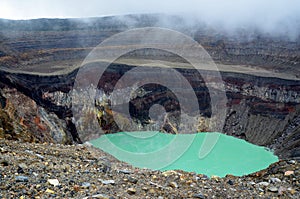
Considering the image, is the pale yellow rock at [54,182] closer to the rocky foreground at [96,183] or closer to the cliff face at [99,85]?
the rocky foreground at [96,183]

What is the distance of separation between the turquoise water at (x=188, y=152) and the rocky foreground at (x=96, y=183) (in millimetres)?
11773

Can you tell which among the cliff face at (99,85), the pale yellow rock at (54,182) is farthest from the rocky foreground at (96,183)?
the cliff face at (99,85)

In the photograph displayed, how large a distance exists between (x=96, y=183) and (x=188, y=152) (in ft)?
76.5

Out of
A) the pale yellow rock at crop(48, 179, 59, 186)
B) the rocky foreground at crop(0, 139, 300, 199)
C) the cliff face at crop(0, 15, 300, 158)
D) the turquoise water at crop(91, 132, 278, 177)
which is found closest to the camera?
the rocky foreground at crop(0, 139, 300, 199)

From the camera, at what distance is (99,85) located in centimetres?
3816

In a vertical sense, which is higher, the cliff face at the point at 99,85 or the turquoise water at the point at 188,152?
the cliff face at the point at 99,85

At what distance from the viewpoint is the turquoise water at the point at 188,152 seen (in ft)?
78.3

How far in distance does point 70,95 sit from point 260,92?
2220cm

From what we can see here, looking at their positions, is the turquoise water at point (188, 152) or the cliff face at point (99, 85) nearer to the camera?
the turquoise water at point (188, 152)

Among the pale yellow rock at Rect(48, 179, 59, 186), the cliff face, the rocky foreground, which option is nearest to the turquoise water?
the cliff face

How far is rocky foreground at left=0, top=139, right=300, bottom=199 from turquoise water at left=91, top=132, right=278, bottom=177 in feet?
38.6

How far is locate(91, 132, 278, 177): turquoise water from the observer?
23859mm

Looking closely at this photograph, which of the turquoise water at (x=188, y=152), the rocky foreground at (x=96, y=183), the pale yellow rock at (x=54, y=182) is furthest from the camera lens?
the turquoise water at (x=188, y=152)

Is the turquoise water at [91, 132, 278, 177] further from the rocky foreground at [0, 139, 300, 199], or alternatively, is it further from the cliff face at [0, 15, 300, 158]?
the rocky foreground at [0, 139, 300, 199]
